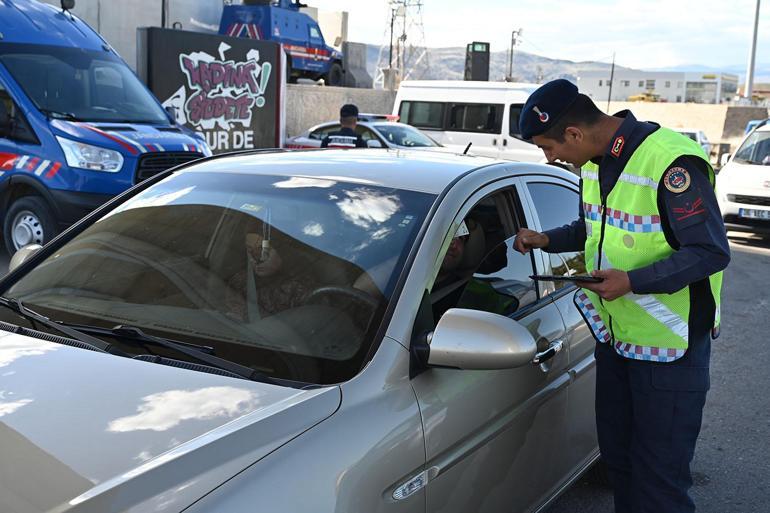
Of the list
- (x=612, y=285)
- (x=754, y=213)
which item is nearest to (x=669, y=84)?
(x=754, y=213)

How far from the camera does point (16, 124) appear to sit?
330 inches

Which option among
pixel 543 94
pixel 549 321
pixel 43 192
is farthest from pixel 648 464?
pixel 43 192

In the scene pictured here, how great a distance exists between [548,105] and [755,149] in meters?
11.0

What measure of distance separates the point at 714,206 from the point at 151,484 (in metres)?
1.84

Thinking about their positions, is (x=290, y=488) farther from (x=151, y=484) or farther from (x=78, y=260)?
(x=78, y=260)

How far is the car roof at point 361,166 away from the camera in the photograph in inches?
110

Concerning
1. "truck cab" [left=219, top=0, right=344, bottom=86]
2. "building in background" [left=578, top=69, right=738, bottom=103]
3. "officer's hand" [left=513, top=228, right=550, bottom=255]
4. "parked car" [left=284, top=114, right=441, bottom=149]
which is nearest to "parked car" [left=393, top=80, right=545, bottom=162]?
"parked car" [left=284, top=114, right=441, bottom=149]

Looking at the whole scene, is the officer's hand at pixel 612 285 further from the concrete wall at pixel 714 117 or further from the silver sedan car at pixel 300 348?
the concrete wall at pixel 714 117

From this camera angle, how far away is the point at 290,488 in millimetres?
1754

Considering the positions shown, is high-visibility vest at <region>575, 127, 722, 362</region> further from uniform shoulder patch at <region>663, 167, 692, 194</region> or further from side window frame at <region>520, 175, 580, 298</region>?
side window frame at <region>520, 175, 580, 298</region>

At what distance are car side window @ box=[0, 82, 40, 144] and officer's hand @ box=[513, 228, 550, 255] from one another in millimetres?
6746

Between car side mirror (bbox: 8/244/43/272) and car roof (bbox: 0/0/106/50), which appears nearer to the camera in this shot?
car side mirror (bbox: 8/244/43/272)

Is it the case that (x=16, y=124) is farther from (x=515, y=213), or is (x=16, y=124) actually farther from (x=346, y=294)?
(x=346, y=294)

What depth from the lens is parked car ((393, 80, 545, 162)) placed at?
17078 mm
